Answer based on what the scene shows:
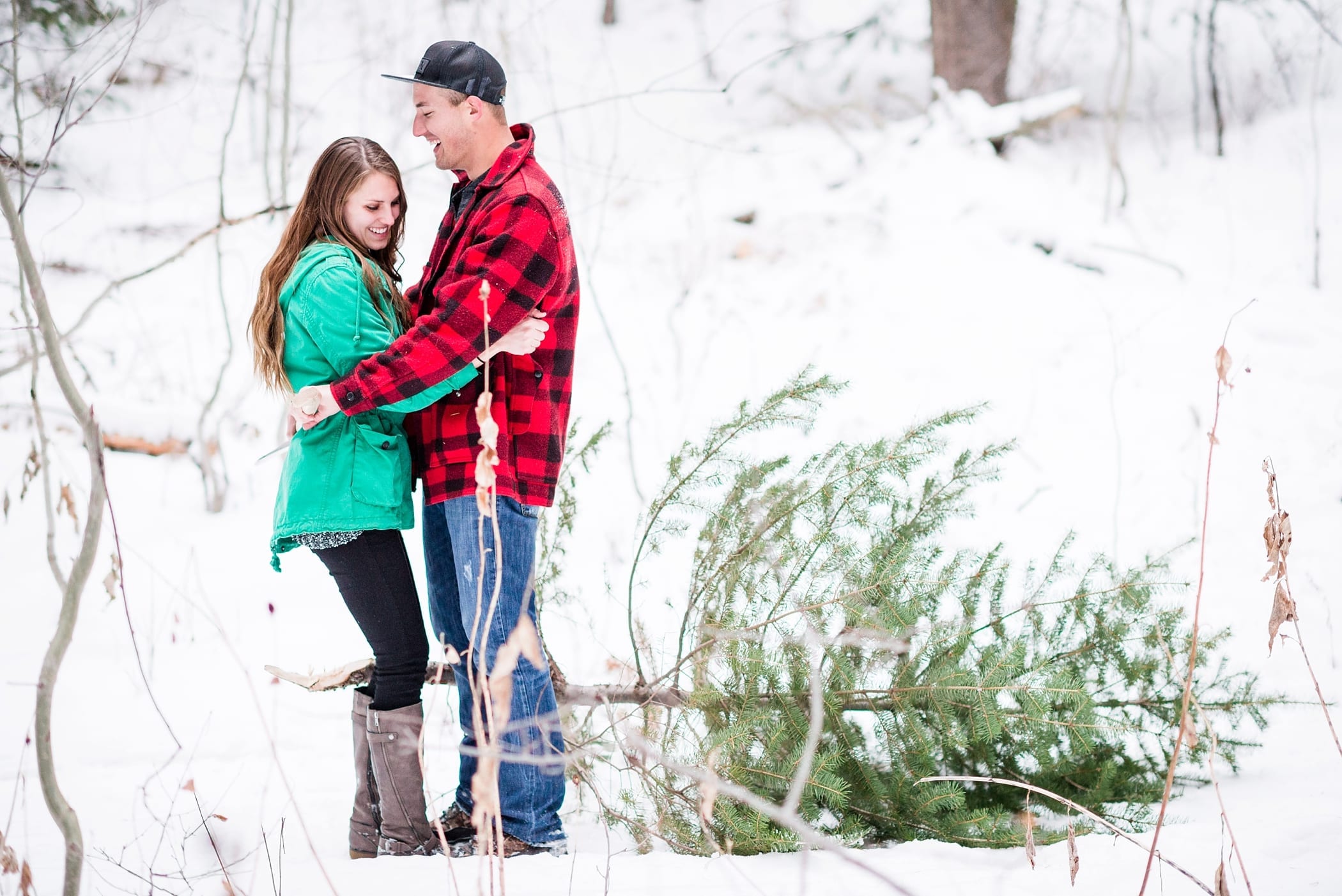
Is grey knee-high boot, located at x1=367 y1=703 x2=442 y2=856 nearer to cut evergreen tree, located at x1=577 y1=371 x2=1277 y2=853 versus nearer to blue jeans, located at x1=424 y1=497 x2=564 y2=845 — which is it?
blue jeans, located at x1=424 y1=497 x2=564 y2=845

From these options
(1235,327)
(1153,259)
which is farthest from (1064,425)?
(1153,259)

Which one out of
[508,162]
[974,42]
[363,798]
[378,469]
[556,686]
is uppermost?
[974,42]

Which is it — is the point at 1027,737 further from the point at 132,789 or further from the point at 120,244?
the point at 120,244

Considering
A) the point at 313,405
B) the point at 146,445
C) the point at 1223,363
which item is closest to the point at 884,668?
the point at 1223,363

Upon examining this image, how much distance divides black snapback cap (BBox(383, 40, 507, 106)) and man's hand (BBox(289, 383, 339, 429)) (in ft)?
2.47

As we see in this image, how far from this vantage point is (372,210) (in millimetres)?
2402

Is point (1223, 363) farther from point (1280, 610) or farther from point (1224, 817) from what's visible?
point (1224, 817)

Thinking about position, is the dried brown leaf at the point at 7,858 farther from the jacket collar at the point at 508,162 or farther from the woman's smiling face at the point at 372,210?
the jacket collar at the point at 508,162

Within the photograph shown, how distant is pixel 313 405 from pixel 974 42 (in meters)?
7.18

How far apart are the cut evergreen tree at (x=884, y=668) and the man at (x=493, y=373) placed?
237 millimetres

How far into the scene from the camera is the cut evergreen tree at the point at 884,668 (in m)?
2.35

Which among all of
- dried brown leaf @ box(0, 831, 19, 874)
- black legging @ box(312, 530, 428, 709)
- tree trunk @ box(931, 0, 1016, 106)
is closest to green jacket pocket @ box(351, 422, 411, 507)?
black legging @ box(312, 530, 428, 709)

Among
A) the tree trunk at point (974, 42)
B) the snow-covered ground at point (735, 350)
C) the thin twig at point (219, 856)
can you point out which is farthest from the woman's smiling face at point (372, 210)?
the tree trunk at point (974, 42)

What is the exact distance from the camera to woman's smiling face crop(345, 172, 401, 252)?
238cm
